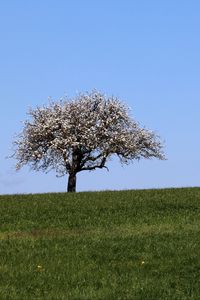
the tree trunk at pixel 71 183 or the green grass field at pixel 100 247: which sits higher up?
the tree trunk at pixel 71 183

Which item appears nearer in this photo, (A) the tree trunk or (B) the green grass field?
(B) the green grass field

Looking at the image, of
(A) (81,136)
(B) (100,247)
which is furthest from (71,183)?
(B) (100,247)

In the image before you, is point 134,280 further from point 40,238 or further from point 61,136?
point 61,136

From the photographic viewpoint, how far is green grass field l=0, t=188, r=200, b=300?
15.8 meters

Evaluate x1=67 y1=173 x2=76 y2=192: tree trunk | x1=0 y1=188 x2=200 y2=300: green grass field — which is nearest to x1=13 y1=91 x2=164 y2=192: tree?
x1=67 y1=173 x2=76 y2=192: tree trunk

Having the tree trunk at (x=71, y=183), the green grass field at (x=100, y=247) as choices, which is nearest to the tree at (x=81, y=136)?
the tree trunk at (x=71, y=183)

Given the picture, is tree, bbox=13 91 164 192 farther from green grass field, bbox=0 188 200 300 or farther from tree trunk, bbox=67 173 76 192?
green grass field, bbox=0 188 200 300

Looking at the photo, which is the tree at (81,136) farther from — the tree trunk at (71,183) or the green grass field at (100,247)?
the green grass field at (100,247)

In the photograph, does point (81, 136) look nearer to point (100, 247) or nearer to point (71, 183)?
point (71, 183)

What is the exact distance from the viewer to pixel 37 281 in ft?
54.7

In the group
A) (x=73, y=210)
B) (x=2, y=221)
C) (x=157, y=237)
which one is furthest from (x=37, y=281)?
(x=73, y=210)

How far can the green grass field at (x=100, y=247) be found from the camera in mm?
15750

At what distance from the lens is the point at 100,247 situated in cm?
2220

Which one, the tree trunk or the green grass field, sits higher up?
the tree trunk
